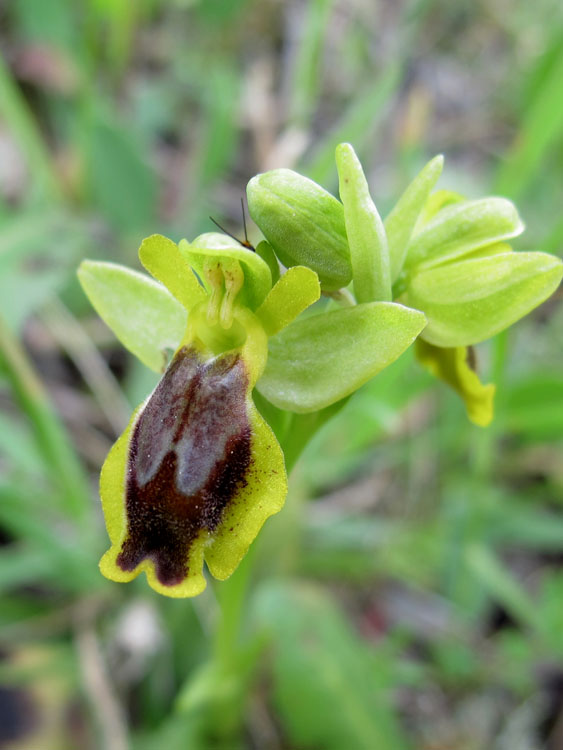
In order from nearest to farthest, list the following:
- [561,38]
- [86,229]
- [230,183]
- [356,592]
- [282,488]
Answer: [282,488] → [356,592] → [86,229] → [561,38] → [230,183]

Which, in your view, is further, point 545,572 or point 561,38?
point 561,38

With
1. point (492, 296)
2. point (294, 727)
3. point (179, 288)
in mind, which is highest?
point (179, 288)

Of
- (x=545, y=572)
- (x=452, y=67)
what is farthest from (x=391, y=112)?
(x=545, y=572)

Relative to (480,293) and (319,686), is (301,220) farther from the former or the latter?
(319,686)

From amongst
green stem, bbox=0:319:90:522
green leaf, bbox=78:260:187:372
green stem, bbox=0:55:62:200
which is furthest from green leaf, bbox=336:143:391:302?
green stem, bbox=0:55:62:200

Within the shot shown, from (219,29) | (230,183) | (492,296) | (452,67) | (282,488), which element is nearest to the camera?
(282,488)

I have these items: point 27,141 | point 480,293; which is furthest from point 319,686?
point 27,141

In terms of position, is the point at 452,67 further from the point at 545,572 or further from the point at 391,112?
the point at 545,572

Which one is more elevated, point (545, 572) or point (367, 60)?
point (367, 60)

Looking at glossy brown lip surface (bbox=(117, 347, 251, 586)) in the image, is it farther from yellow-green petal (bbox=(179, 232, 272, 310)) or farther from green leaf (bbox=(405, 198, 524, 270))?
green leaf (bbox=(405, 198, 524, 270))
